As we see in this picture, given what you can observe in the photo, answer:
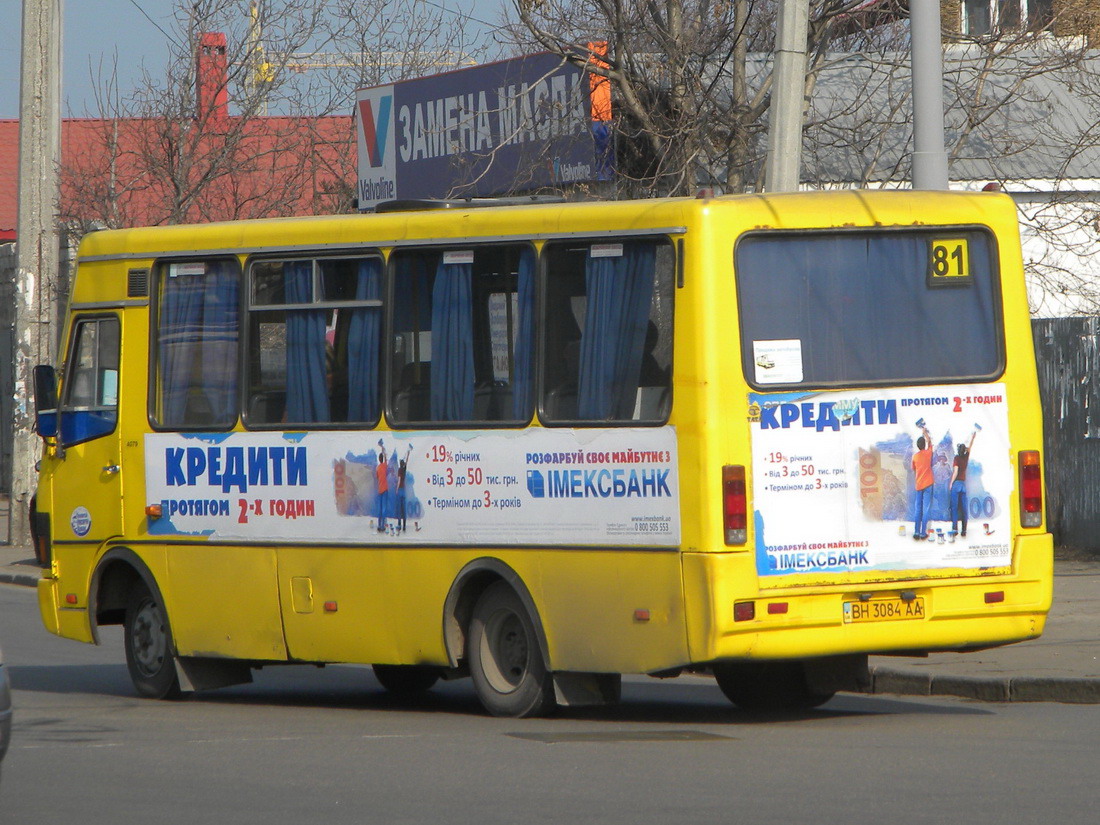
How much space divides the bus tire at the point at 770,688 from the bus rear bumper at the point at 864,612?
1175 mm

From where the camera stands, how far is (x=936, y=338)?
971 cm

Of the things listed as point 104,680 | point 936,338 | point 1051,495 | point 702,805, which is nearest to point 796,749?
point 702,805

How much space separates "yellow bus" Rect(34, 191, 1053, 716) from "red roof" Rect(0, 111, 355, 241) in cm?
1299

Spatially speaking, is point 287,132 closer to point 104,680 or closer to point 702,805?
point 104,680

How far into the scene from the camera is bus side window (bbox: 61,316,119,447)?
11.8 meters

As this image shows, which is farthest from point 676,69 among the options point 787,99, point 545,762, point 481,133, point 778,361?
point 545,762

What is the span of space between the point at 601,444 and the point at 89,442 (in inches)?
157

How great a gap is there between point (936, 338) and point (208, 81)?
17.2m

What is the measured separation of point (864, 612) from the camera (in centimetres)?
940

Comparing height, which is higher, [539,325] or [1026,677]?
[539,325]

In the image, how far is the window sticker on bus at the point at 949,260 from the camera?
9766mm

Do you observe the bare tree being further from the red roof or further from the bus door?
the red roof

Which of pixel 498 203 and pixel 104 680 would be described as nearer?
pixel 498 203

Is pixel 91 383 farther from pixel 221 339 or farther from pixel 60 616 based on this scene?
pixel 60 616
